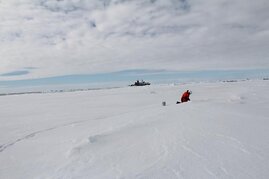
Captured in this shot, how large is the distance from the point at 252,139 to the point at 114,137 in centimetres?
363

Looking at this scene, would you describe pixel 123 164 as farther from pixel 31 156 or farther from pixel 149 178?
pixel 31 156

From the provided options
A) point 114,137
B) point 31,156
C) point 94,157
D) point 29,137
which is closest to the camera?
point 94,157

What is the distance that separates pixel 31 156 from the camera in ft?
22.9

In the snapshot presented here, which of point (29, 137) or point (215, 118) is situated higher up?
point (215, 118)

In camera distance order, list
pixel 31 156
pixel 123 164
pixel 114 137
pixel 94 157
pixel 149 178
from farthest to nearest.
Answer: pixel 114 137, pixel 31 156, pixel 94 157, pixel 123 164, pixel 149 178

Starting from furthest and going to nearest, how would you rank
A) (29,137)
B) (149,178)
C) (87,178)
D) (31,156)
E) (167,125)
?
(29,137)
(167,125)
(31,156)
(87,178)
(149,178)

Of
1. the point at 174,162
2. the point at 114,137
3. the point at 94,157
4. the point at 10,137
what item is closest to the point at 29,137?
the point at 10,137

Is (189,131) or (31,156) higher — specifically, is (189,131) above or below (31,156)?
above

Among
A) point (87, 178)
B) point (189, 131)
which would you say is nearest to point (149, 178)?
point (87, 178)

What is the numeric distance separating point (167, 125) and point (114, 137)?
5.79 feet

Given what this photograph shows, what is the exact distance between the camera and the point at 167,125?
8320 millimetres

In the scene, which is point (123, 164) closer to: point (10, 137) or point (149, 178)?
point (149, 178)

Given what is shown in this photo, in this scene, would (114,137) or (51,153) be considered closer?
(51,153)

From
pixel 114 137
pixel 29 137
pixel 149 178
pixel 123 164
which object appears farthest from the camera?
pixel 29 137
